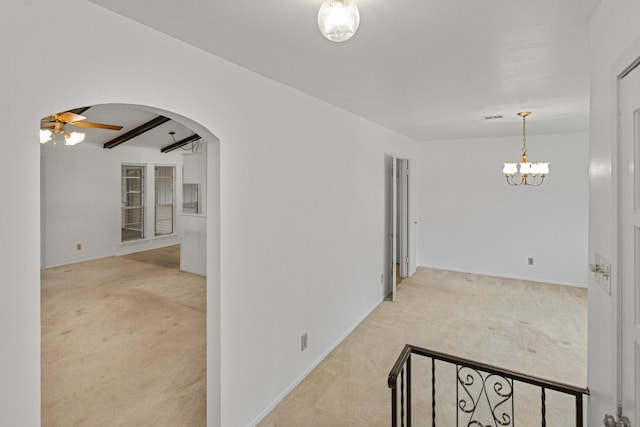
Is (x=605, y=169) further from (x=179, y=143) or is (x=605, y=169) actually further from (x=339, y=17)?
(x=179, y=143)

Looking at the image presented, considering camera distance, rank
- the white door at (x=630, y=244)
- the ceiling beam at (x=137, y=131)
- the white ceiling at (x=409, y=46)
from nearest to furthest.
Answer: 1. the white door at (x=630, y=244)
2. the white ceiling at (x=409, y=46)
3. the ceiling beam at (x=137, y=131)

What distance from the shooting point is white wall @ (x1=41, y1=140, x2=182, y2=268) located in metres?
6.74

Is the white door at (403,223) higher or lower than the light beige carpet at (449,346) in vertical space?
higher

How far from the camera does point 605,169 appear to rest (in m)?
1.41

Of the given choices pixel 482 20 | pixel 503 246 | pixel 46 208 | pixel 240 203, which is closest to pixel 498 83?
pixel 482 20

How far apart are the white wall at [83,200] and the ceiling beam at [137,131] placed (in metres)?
0.39

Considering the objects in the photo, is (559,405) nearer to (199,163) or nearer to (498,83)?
(498,83)

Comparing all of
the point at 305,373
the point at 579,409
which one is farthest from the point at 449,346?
the point at 579,409

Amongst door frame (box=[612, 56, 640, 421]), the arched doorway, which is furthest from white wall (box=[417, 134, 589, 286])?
door frame (box=[612, 56, 640, 421])

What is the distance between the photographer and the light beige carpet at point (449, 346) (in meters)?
2.64

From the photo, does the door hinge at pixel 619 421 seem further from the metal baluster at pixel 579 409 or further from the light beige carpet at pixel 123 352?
the light beige carpet at pixel 123 352

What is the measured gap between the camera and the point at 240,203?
7.89 feet

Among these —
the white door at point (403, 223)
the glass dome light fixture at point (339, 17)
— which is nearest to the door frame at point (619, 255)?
the glass dome light fixture at point (339, 17)

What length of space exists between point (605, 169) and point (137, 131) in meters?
7.21
